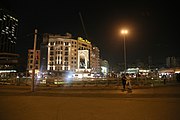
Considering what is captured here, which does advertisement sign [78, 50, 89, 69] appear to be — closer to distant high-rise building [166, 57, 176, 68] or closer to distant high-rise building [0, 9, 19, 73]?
distant high-rise building [0, 9, 19, 73]

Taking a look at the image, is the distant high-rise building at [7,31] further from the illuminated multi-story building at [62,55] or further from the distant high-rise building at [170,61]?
the distant high-rise building at [170,61]

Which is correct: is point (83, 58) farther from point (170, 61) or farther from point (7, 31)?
point (170, 61)

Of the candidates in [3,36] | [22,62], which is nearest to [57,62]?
[22,62]

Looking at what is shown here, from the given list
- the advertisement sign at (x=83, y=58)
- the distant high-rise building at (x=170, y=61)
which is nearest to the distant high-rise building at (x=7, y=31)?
the advertisement sign at (x=83, y=58)

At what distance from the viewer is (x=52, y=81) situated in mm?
30078

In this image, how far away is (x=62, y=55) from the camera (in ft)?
374

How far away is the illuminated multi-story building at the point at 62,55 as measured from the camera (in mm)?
112875

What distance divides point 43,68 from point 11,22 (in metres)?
83.7

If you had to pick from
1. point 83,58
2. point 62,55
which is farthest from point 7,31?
point 83,58

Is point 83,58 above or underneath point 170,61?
underneath

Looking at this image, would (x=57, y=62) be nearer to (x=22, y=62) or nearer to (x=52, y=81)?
(x=22, y=62)

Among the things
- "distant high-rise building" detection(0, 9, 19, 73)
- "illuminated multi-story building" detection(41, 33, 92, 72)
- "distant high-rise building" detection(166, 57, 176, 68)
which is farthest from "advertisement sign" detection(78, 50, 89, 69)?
"distant high-rise building" detection(166, 57, 176, 68)

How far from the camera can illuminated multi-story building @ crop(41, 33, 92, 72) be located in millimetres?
112875

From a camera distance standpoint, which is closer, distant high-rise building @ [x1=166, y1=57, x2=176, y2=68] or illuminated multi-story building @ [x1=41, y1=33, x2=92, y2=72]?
illuminated multi-story building @ [x1=41, y1=33, x2=92, y2=72]
